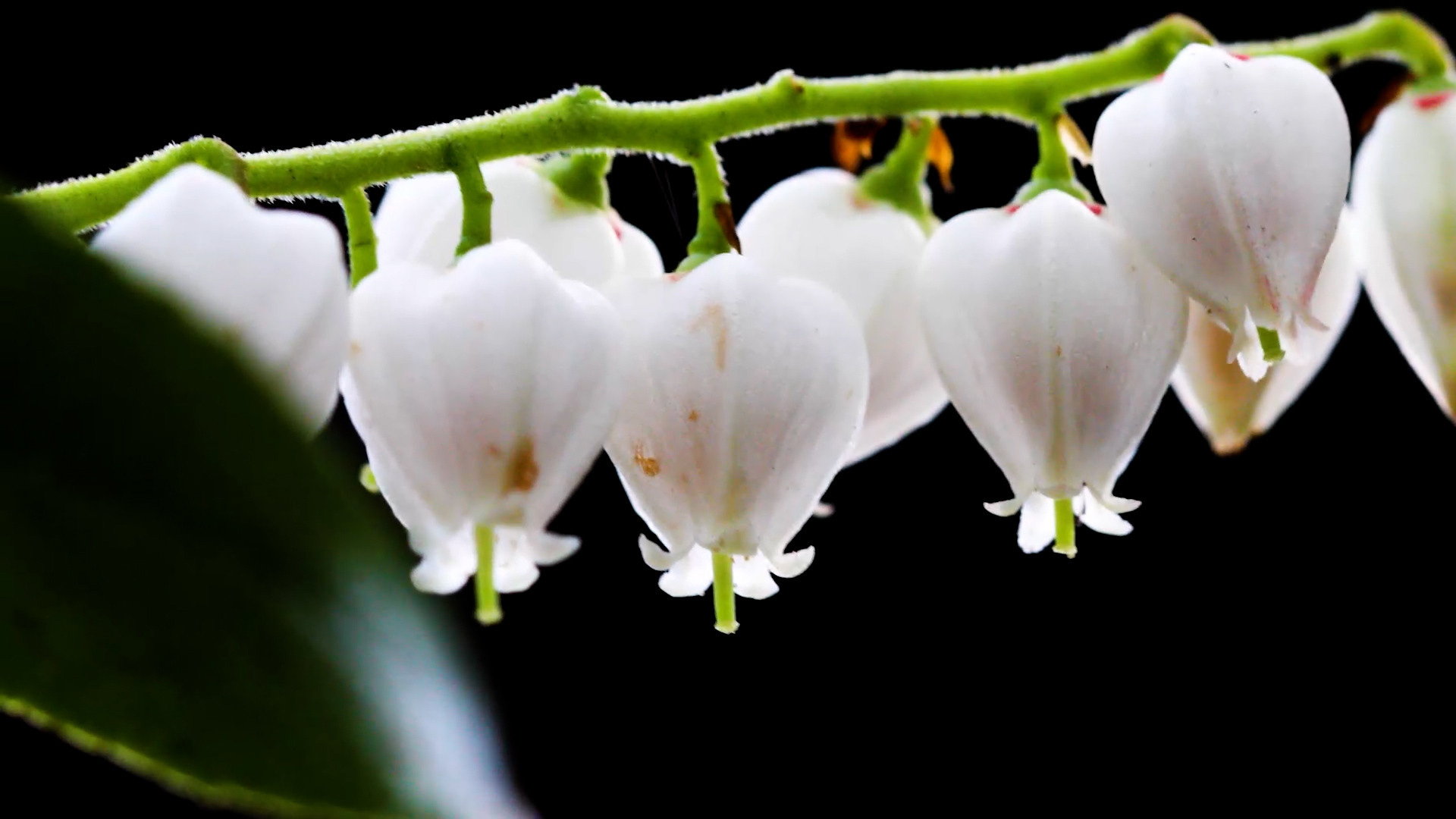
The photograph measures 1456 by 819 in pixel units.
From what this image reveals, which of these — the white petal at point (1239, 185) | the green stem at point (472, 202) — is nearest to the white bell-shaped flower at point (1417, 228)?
the white petal at point (1239, 185)

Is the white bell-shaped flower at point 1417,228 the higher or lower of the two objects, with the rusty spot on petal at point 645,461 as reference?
higher

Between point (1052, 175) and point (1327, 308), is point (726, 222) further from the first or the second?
point (1327, 308)

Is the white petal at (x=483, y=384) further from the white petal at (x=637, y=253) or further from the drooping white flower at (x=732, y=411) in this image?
the white petal at (x=637, y=253)

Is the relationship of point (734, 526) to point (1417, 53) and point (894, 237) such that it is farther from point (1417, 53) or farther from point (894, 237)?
point (1417, 53)

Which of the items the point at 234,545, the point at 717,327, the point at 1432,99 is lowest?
the point at 234,545

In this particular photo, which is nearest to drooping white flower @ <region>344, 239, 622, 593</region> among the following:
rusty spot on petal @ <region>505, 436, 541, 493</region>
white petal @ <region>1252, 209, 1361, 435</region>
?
rusty spot on petal @ <region>505, 436, 541, 493</region>

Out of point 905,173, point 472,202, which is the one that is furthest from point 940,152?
point 472,202

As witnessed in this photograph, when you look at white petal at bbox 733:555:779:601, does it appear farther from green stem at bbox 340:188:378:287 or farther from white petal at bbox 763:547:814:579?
green stem at bbox 340:188:378:287
